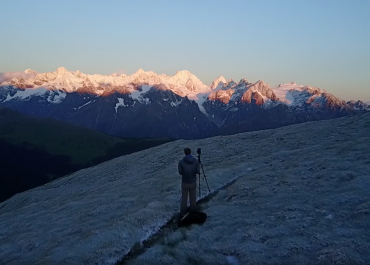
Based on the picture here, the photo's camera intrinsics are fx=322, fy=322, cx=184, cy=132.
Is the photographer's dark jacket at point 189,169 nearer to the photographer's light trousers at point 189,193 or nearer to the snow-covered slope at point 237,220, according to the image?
the photographer's light trousers at point 189,193

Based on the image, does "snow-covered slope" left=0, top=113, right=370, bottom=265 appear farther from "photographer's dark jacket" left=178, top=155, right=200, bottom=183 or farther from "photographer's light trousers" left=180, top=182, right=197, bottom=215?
"photographer's dark jacket" left=178, top=155, right=200, bottom=183

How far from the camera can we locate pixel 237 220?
2130 centimetres

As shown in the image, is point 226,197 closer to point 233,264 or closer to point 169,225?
point 169,225

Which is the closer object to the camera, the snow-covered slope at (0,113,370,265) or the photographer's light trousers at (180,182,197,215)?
the snow-covered slope at (0,113,370,265)

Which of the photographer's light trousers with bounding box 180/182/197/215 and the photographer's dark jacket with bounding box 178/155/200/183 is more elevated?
the photographer's dark jacket with bounding box 178/155/200/183

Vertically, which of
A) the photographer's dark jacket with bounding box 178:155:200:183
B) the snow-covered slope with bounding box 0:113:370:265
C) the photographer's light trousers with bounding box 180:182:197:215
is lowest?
the snow-covered slope with bounding box 0:113:370:265

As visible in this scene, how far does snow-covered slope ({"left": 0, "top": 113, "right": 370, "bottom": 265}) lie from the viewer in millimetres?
17469

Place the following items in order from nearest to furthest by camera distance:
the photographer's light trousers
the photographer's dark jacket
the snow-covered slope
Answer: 1. the snow-covered slope
2. the photographer's dark jacket
3. the photographer's light trousers

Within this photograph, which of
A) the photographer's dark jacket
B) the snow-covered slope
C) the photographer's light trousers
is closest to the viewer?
the snow-covered slope

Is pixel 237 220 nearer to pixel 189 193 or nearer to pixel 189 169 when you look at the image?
pixel 189 193

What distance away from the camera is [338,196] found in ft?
73.3

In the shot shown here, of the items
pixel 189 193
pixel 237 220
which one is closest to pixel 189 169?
pixel 189 193

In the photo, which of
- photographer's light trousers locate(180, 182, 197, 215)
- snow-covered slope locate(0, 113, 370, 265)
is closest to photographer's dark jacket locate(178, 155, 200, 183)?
photographer's light trousers locate(180, 182, 197, 215)

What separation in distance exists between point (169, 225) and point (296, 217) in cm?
836
